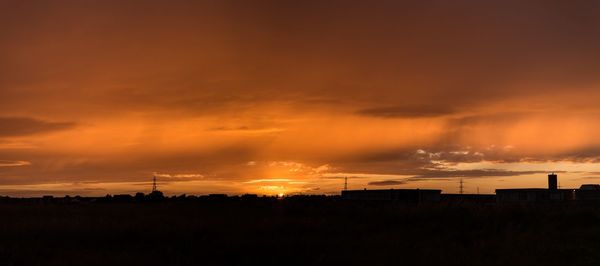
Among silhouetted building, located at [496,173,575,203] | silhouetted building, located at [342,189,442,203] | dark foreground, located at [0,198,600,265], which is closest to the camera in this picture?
dark foreground, located at [0,198,600,265]

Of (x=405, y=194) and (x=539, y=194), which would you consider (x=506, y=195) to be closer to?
(x=539, y=194)

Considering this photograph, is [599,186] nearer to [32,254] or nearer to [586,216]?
[586,216]

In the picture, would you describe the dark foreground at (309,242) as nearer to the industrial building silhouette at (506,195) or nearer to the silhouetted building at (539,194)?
the industrial building silhouette at (506,195)

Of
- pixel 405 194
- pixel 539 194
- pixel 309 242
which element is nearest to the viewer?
pixel 309 242

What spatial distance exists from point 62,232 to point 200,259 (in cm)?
865

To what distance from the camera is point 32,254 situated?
55.0ft

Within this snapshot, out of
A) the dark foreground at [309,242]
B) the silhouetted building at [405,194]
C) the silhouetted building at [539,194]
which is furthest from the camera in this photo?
the silhouetted building at [539,194]

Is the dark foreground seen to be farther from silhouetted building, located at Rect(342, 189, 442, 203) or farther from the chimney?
the chimney

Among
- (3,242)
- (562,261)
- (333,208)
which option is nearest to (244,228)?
(3,242)

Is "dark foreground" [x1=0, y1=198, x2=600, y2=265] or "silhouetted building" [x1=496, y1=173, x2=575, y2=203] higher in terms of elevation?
"silhouetted building" [x1=496, y1=173, x2=575, y2=203]

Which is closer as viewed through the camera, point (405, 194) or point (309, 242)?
point (309, 242)

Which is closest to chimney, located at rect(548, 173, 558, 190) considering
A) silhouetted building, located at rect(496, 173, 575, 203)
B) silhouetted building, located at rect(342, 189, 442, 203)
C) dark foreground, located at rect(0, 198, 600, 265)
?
silhouetted building, located at rect(496, 173, 575, 203)

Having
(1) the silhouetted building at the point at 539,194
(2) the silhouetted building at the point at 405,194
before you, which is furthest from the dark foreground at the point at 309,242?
(1) the silhouetted building at the point at 539,194

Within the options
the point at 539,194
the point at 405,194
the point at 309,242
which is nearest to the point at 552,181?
the point at 539,194
